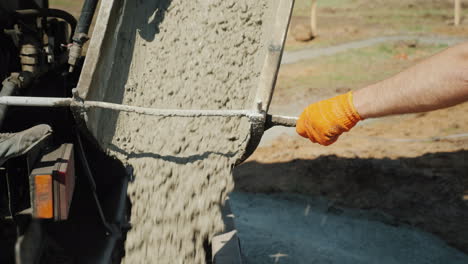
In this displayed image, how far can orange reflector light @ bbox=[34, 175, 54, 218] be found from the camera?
180 cm

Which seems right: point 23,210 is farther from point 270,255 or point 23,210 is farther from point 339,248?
point 339,248

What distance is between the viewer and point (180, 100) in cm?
279

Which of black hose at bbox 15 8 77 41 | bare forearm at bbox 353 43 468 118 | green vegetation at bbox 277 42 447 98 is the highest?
green vegetation at bbox 277 42 447 98

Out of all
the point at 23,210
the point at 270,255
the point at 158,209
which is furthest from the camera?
the point at 270,255

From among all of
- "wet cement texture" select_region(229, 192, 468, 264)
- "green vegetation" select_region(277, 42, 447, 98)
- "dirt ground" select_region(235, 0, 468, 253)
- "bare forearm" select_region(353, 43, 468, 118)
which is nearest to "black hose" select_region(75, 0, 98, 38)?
"bare forearm" select_region(353, 43, 468, 118)

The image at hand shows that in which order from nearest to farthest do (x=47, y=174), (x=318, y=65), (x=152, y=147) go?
1. (x=47, y=174)
2. (x=152, y=147)
3. (x=318, y=65)

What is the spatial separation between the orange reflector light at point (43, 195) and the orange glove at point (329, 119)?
4.25ft

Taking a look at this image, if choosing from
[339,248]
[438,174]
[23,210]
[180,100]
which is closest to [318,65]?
[438,174]

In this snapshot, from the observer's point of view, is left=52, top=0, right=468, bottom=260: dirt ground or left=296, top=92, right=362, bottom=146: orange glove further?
left=52, top=0, right=468, bottom=260: dirt ground

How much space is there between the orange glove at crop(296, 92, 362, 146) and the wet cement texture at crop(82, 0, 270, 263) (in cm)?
35

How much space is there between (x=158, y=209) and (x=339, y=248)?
1969 millimetres

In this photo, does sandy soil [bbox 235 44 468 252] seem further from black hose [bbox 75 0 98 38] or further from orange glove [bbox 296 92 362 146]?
black hose [bbox 75 0 98 38]

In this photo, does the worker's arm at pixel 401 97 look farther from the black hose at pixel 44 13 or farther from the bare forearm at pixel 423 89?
the black hose at pixel 44 13

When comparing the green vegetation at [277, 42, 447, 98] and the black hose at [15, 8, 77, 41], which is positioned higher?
the green vegetation at [277, 42, 447, 98]
